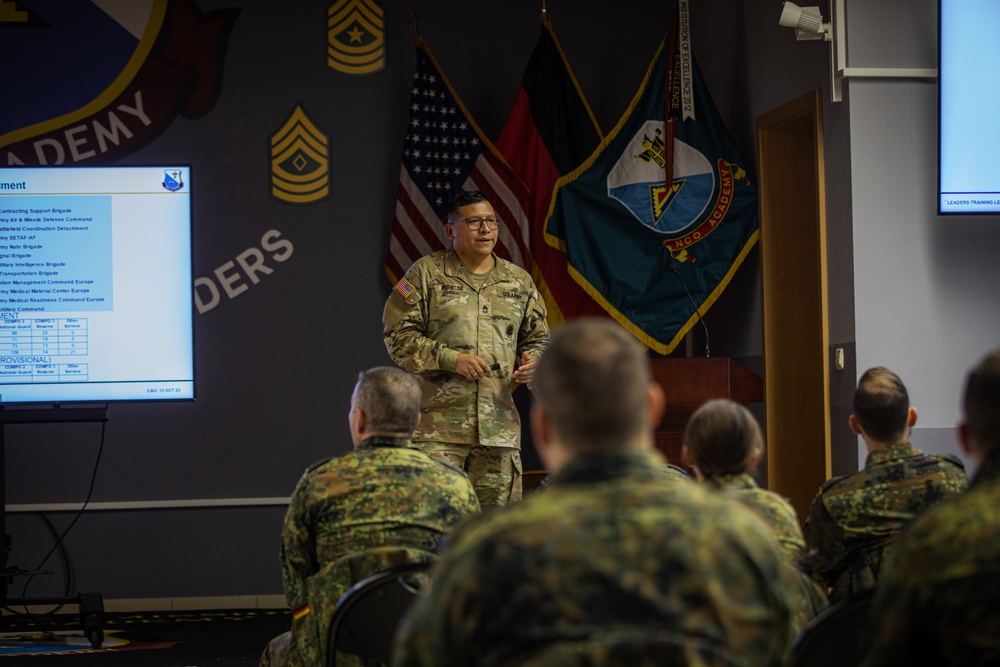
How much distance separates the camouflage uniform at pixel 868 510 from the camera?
2.42 m

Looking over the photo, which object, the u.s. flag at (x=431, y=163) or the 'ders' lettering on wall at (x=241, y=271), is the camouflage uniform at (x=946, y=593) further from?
the 'ders' lettering on wall at (x=241, y=271)

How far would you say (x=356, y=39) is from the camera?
593 centimetres

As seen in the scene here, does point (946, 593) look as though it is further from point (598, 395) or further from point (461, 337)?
point (461, 337)

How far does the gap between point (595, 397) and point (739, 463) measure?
103 cm

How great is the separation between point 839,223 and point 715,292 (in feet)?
2.96

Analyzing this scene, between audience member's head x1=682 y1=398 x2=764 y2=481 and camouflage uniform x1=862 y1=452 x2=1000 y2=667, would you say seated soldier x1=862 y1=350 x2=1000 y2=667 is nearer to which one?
camouflage uniform x1=862 y1=452 x2=1000 y2=667

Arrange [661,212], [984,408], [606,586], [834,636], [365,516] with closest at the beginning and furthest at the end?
[606,586]
[984,408]
[834,636]
[365,516]
[661,212]

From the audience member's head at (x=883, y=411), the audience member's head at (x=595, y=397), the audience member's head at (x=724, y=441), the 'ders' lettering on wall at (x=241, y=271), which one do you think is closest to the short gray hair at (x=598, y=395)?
A: the audience member's head at (x=595, y=397)

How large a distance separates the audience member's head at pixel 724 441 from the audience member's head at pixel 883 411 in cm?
47

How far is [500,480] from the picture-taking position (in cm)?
444

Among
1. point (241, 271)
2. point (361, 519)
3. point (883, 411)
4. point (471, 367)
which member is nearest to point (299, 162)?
point (241, 271)

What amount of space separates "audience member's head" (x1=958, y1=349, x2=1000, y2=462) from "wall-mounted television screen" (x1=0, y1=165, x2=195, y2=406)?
3927 millimetres

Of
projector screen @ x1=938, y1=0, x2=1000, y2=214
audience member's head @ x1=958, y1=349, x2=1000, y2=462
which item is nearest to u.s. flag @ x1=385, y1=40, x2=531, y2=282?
projector screen @ x1=938, y1=0, x2=1000, y2=214

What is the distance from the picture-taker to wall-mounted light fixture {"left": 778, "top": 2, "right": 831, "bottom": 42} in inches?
178
